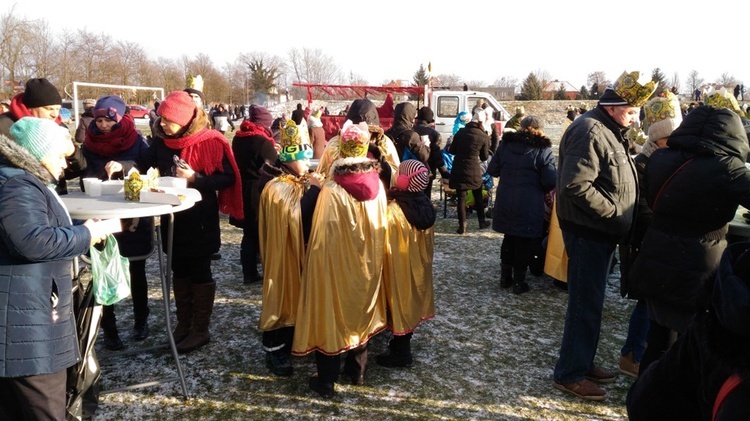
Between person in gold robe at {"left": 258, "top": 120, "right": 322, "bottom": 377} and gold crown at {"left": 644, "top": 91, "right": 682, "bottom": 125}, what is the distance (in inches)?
101

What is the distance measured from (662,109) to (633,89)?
955mm

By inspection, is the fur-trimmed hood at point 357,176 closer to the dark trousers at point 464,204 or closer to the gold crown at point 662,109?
the gold crown at point 662,109

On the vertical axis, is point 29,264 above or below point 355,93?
below

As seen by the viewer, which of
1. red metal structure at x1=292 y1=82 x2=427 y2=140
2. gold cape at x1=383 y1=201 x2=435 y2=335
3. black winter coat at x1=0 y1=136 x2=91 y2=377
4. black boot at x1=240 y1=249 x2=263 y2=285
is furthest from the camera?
red metal structure at x1=292 y1=82 x2=427 y2=140

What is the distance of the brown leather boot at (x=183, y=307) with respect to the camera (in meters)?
3.81

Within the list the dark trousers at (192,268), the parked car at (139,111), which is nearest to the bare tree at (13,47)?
the parked car at (139,111)

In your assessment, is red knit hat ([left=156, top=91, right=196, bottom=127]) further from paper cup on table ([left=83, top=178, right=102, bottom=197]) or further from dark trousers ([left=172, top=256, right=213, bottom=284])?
dark trousers ([left=172, top=256, right=213, bottom=284])

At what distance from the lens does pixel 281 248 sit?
325 centimetres

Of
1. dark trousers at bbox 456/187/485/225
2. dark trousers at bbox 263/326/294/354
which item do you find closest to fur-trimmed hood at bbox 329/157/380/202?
dark trousers at bbox 263/326/294/354

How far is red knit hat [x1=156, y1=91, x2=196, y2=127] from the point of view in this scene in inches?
137

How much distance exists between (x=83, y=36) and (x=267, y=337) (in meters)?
33.8

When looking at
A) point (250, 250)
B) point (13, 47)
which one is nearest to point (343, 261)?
point (250, 250)

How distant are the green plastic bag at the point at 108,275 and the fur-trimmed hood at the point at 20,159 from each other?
51 cm

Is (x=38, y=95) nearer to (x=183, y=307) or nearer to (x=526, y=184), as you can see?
(x=183, y=307)
